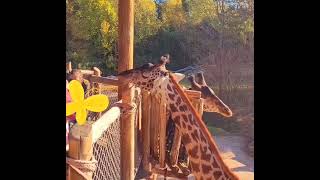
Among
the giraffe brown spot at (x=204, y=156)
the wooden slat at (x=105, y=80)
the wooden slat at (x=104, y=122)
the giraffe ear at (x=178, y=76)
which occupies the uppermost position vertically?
the giraffe ear at (x=178, y=76)

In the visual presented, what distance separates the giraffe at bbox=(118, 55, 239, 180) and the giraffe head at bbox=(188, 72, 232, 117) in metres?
0.04

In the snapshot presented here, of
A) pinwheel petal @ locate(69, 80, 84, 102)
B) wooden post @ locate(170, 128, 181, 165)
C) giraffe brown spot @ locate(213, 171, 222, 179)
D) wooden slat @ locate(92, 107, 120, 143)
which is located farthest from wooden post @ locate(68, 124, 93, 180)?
giraffe brown spot @ locate(213, 171, 222, 179)

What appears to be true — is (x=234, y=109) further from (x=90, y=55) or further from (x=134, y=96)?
(x=90, y=55)

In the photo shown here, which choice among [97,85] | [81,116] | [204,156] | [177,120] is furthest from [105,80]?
[204,156]

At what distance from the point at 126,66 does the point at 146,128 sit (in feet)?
0.65

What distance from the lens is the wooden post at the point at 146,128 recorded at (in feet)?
4.58

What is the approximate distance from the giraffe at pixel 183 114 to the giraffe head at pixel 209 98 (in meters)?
0.04

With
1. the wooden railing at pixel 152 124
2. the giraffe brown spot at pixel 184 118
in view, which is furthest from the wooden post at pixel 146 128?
the giraffe brown spot at pixel 184 118

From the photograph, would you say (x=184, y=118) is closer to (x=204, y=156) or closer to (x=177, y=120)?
(x=177, y=120)

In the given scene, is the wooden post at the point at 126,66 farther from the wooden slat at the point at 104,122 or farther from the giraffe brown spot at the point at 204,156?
the giraffe brown spot at the point at 204,156

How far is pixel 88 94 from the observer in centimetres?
140

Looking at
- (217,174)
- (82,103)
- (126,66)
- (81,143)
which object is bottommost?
(217,174)

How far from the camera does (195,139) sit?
4.52 ft
